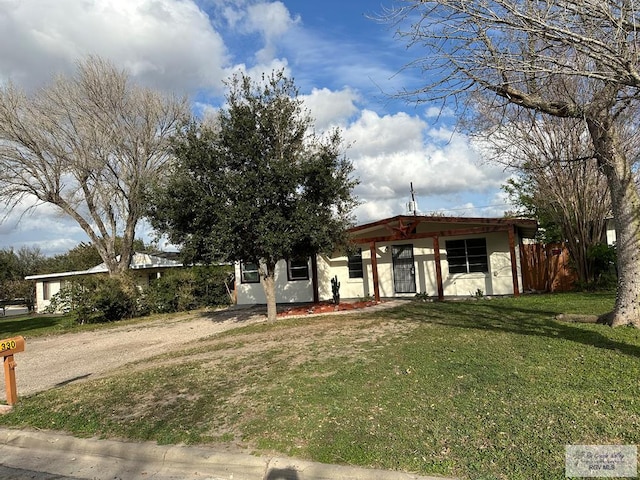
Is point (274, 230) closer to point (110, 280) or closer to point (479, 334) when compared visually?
point (479, 334)

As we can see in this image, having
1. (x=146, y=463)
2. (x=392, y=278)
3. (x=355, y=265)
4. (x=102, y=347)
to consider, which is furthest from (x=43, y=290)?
(x=146, y=463)

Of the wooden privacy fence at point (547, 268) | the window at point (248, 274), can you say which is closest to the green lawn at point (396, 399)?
the wooden privacy fence at point (547, 268)

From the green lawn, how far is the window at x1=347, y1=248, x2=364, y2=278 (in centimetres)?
1011

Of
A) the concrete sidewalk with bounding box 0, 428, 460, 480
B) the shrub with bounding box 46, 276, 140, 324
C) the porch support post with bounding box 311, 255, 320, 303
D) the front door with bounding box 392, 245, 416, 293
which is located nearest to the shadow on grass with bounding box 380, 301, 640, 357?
the front door with bounding box 392, 245, 416, 293

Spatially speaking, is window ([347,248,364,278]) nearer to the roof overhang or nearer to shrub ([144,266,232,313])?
the roof overhang

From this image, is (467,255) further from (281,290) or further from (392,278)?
(281,290)

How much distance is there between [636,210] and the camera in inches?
338

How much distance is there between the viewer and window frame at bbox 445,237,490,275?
17234 mm

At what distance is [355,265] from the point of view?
20.1 metres

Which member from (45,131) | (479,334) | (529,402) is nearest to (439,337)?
(479,334)

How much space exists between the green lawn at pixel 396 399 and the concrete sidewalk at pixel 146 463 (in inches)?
6.8

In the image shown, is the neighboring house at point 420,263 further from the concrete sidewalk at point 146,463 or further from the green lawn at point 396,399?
the concrete sidewalk at point 146,463

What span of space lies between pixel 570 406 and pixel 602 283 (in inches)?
557

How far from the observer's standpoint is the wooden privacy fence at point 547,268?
1767 centimetres
